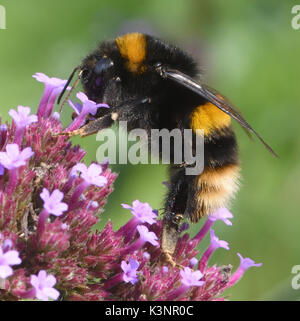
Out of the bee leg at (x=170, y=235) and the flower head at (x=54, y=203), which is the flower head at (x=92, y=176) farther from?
the bee leg at (x=170, y=235)

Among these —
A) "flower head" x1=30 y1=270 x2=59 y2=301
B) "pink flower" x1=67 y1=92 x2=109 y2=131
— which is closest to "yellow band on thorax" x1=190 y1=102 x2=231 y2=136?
"pink flower" x1=67 y1=92 x2=109 y2=131

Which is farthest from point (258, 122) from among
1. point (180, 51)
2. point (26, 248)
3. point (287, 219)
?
point (26, 248)

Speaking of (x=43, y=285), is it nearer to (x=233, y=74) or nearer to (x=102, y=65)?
(x=102, y=65)

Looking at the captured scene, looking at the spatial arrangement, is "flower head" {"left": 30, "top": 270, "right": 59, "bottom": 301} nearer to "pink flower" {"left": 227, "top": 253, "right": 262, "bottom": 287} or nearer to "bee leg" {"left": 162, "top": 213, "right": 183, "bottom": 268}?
"bee leg" {"left": 162, "top": 213, "right": 183, "bottom": 268}

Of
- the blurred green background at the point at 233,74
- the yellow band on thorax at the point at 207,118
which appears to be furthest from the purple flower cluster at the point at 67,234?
the blurred green background at the point at 233,74

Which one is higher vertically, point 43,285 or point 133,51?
point 133,51

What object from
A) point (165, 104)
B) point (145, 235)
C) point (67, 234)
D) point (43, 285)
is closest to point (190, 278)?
point (145, 235)
